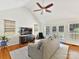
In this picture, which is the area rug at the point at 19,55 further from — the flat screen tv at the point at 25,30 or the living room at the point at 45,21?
the flat screen tv at the point at 25,30

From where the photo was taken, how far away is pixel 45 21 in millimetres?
10094

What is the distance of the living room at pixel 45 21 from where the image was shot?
650cm

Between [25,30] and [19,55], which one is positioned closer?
[19,55]

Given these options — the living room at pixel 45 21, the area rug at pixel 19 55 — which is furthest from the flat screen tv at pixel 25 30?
the area rug at pixel 19 55

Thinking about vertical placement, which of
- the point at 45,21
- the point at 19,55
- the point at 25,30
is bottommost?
the point at 19,55

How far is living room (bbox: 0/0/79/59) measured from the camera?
21.3ft

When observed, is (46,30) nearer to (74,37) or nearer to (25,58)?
(74,37)

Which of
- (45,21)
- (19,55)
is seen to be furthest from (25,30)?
(19,55)

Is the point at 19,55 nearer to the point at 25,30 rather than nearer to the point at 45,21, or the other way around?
the point at 25,30

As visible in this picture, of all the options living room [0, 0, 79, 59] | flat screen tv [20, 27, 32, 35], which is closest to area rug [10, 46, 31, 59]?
living room [0, 0, 79, 59]

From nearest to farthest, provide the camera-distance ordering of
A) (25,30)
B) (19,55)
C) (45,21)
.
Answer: (19,55) < (25,30) < (45,21)

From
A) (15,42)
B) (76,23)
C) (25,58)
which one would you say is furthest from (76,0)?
(15,42)

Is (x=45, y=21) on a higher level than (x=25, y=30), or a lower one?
higher

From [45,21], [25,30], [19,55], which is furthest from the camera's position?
[45,21]
